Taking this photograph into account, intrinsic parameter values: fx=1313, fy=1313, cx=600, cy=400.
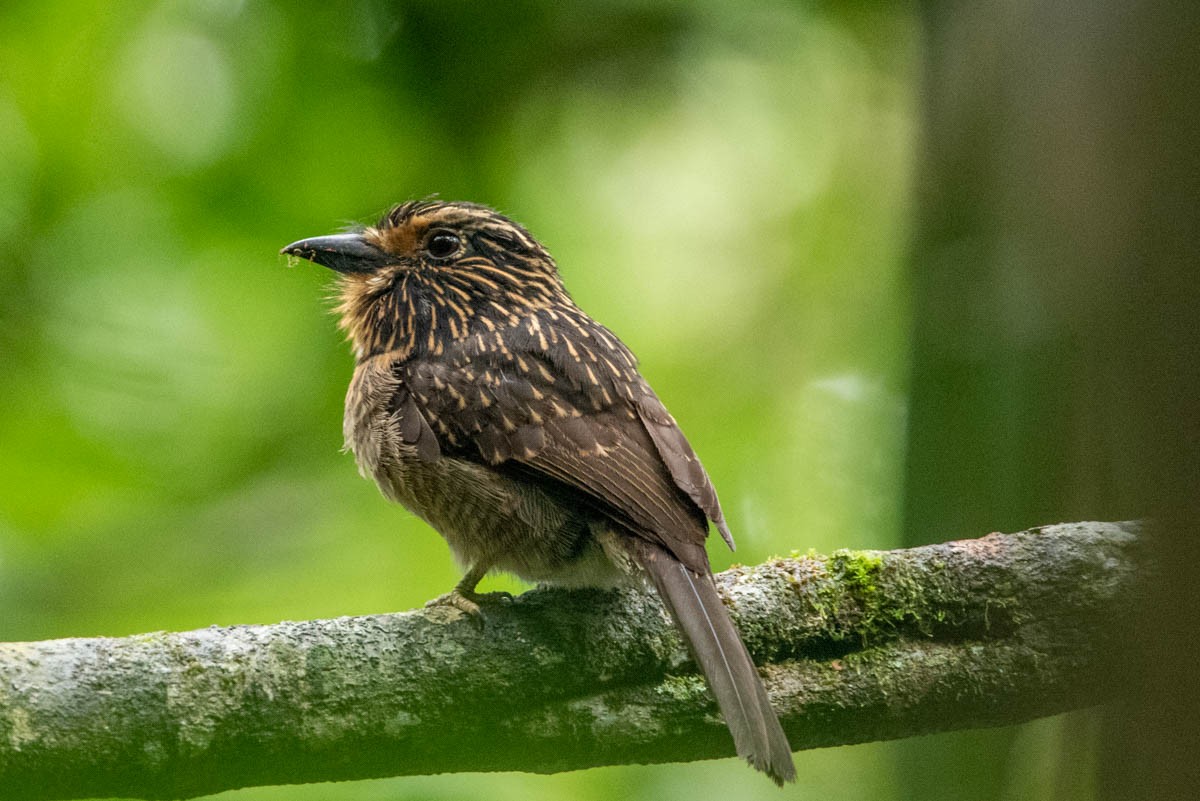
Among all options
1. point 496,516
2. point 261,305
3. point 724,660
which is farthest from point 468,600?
point 261,305

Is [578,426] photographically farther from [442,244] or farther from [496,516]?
[442,244]

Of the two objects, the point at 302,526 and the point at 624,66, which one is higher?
the point at 624,66

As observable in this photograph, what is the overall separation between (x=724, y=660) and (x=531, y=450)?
2.43 feet

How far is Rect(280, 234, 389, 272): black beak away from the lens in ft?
11.7

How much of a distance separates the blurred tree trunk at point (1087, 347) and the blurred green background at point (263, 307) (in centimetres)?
37

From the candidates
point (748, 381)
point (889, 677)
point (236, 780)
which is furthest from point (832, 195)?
point (236, 780)

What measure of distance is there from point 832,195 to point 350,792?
3063 mm

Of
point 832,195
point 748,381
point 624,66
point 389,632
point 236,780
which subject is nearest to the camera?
point 236,780

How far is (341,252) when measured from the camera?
3635 millimetres

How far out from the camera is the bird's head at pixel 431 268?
3.54 metres

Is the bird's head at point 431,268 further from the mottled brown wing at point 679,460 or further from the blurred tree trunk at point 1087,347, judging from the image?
the blurred tree trunk at point 1087,347

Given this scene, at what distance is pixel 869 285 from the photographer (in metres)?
4.80

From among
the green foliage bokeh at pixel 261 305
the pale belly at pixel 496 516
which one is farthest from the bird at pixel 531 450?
the green foliage bokeh at pixel 261 305

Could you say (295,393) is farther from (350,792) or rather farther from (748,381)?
(748,381)
